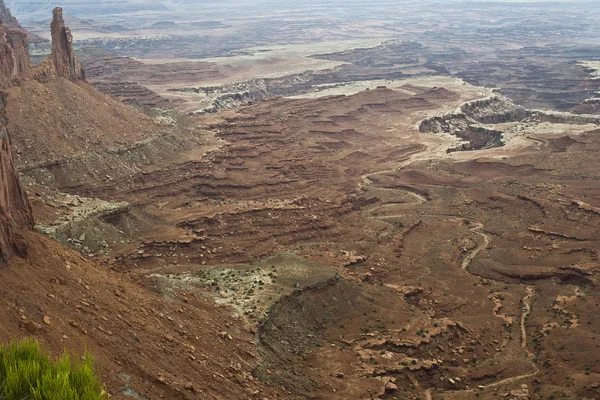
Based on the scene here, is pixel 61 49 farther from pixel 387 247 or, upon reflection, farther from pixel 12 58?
pixel 387 247

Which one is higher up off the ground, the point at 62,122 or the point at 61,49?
the point at 61,49

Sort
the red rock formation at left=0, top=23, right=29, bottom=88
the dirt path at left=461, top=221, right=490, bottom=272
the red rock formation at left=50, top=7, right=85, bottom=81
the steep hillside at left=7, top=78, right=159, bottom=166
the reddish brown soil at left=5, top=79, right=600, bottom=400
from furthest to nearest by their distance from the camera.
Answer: the red rock formation at left=50, top=7, right=85, bottom=81 → the red rock formation at left=0, top=23, right=29, bottom=88 → the steep hillside at left=7, top=78, right=159, bottom=166 → the dirt path at left=461, top=221, right=490, bottom=272 → the reddish brown soil at left=5, top=79, right=600, bottom=400

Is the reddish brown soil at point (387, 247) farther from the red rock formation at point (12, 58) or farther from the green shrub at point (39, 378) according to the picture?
the red rock formation at point (12, 58)

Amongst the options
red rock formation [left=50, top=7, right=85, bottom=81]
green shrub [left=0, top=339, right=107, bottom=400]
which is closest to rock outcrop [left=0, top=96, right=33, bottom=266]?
green shrub [left=0, top=339, right=107, bottom=400]

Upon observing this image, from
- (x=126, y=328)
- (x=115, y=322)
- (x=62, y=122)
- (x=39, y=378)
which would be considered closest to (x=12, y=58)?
(x=62, y=122)

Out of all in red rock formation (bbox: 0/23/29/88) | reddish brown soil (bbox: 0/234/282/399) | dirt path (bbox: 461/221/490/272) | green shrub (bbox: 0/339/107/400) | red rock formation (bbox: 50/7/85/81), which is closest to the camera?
green shrub (bbox: 0/339/107/400)

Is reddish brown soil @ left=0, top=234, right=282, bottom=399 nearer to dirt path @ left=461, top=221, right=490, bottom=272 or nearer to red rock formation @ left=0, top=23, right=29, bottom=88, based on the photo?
dirt path @ left=461, top=221, right=490, bottom=272

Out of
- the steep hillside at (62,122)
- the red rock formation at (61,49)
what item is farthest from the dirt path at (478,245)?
the red rock formation at (61,49)
